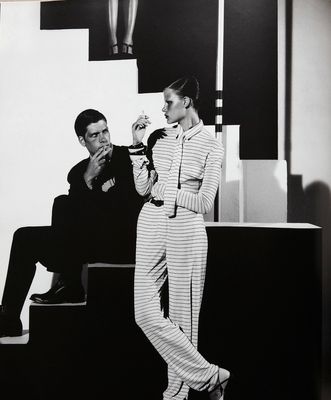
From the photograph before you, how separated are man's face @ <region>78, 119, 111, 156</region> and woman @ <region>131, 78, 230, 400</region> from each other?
134mm

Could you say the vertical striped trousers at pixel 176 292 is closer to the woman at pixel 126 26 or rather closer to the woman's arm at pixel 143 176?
the woman's arm at pixel 143 176

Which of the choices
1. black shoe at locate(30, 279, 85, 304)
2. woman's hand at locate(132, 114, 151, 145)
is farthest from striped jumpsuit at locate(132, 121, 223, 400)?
black shoe at locate(30, 279, 85, 304)

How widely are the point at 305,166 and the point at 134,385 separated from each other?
1189 mm

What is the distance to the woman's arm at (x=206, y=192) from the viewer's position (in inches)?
77.0

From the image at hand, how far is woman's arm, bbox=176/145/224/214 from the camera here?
1957 mm

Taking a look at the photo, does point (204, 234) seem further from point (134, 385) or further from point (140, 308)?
point (134, 385)

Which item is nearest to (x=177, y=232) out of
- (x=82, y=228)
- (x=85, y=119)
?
(x=82, y=228)

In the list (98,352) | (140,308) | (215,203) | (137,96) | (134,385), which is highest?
(137,96)

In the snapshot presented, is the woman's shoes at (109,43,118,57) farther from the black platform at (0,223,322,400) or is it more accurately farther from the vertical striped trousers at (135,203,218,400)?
the black platform at (0,223,322,400)

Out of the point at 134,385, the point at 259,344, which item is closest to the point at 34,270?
the point at 134,385

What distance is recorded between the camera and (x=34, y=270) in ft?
6.84

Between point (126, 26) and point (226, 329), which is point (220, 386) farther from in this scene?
point (126, 26)

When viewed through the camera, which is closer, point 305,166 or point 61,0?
point 305,166

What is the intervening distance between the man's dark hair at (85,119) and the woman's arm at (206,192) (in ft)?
1.66
